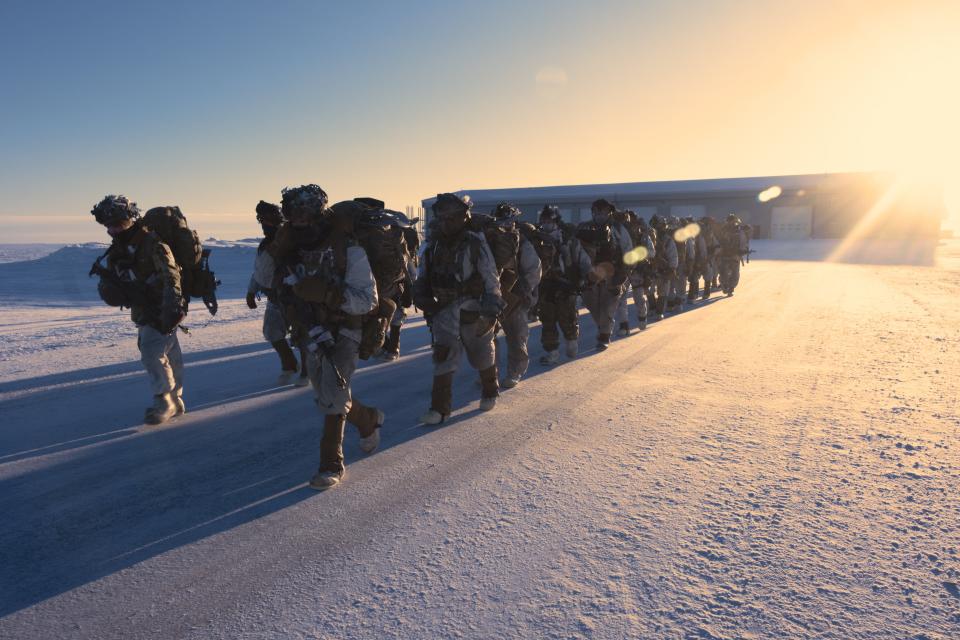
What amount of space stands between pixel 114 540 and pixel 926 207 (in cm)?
4794

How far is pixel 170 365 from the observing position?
15.6 feet

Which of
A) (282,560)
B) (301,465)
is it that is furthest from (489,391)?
(282,560)

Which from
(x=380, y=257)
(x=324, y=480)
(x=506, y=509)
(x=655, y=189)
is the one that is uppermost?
(x=655, y=189)

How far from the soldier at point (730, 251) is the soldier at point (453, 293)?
34.0 feet

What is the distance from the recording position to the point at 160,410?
4504 millimetres

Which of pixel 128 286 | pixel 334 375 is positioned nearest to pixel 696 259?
pixel 334 375

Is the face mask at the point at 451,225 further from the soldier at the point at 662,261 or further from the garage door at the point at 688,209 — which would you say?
the garage door at the point at 688,209

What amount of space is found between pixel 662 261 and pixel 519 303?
210 inches

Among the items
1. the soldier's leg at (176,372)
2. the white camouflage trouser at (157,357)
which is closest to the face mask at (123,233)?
the white camouflage trouser at (157,357)

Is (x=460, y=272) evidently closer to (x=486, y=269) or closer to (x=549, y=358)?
(x=486, y=269)

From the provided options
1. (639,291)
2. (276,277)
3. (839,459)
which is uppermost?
(276,277)

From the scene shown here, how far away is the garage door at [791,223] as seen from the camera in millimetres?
38031

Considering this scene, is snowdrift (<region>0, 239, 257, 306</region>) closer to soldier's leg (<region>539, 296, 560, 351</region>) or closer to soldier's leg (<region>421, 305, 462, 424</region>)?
soldier's leg (<region>539, 296, 560, 351</region>)

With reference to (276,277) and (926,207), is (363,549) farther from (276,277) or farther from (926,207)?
(926,207)
